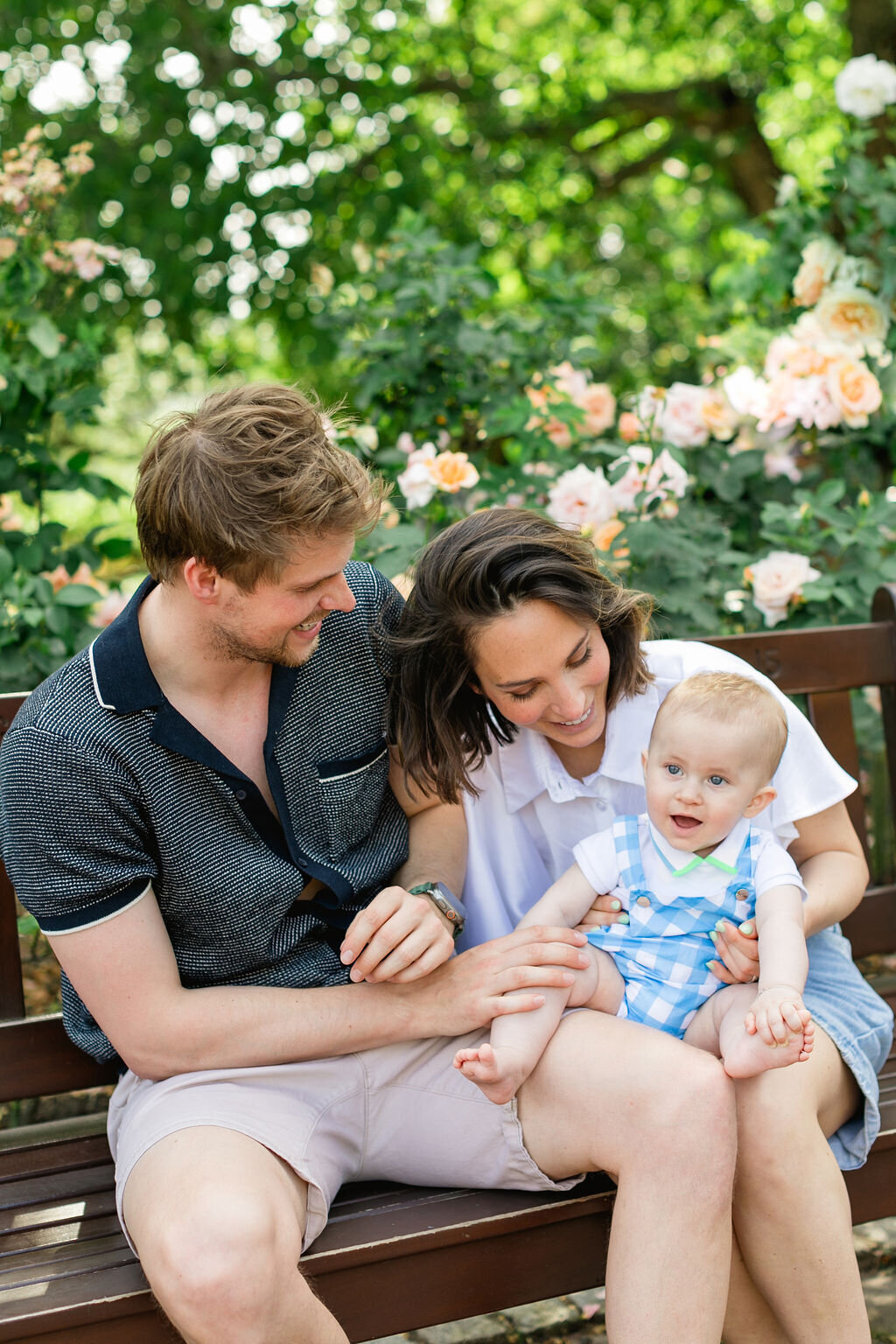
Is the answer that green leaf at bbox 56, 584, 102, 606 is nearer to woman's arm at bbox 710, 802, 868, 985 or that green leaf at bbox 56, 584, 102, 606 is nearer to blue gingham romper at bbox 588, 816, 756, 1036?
blue gingham romper at bbox 588, 816, 756, 1036

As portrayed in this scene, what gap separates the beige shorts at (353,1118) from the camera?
1857 millimetres

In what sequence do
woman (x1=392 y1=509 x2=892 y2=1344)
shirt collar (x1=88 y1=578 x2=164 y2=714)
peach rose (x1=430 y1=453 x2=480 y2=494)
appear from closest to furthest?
woman (x1=392 y1=509 x2=892 y2=1344) < shirt collar (x1=88 y1=578 x2=164 y2=714) < peach rose (x1=430 y1=453 x2=480 y2=494)

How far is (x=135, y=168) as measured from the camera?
559 cm

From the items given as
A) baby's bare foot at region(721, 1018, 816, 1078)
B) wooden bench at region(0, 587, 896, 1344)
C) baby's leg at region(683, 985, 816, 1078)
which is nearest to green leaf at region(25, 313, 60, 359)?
wooden bench at region(0, 587, 896, 1344)

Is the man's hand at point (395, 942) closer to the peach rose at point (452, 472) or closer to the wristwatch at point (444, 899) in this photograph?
the wristwatch at point (444, 899)

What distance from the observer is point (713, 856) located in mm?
2076

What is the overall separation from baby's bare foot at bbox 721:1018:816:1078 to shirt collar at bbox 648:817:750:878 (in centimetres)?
30

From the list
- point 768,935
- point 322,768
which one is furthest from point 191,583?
point 768,935

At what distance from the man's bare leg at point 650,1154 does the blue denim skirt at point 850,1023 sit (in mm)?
326

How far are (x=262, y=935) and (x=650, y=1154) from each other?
71 centimetres

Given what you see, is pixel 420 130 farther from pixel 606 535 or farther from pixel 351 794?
pixel 351 794

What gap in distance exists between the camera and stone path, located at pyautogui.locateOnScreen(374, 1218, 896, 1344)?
2.61 m

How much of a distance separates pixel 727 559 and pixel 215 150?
349 cm

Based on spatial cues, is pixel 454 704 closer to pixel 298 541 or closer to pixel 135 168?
pixel 298 541
